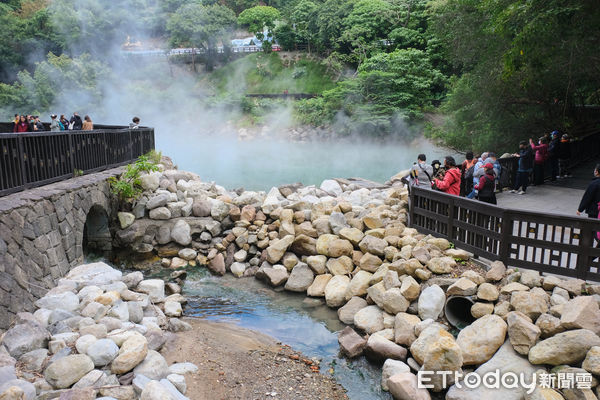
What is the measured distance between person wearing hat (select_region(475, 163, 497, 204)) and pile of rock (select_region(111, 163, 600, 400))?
129 cm

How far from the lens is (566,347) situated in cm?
501

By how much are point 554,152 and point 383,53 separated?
21788 mm

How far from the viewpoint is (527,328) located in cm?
541

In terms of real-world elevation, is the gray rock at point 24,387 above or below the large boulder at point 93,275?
below

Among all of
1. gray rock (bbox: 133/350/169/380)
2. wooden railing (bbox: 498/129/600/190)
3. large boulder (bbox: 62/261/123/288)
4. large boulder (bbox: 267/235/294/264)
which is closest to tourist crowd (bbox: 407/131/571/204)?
wooden railing (bbox: 498/129/600/190)

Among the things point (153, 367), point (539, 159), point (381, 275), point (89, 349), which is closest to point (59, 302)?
point (89, 349)

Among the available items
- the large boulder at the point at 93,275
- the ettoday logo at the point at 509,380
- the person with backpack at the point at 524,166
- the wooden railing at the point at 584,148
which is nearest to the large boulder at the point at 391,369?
the ettoday logo at the point at 509,380

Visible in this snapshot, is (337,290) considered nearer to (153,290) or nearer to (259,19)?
(153,290)

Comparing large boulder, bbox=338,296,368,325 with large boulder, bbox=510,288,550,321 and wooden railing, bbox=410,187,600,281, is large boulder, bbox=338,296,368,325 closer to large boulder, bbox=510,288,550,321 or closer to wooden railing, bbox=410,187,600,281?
wooden railing, bbox=410,187,600,281

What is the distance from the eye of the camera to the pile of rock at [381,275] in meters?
5.39

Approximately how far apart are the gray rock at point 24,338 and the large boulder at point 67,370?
515 millimetres

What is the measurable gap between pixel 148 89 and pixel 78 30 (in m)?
8.82

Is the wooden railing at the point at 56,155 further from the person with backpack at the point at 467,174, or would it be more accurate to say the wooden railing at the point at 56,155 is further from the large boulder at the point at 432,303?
the person with backpack at the point at 467,174

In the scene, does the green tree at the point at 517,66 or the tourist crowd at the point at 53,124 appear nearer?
the green tree at the point at 517,66
